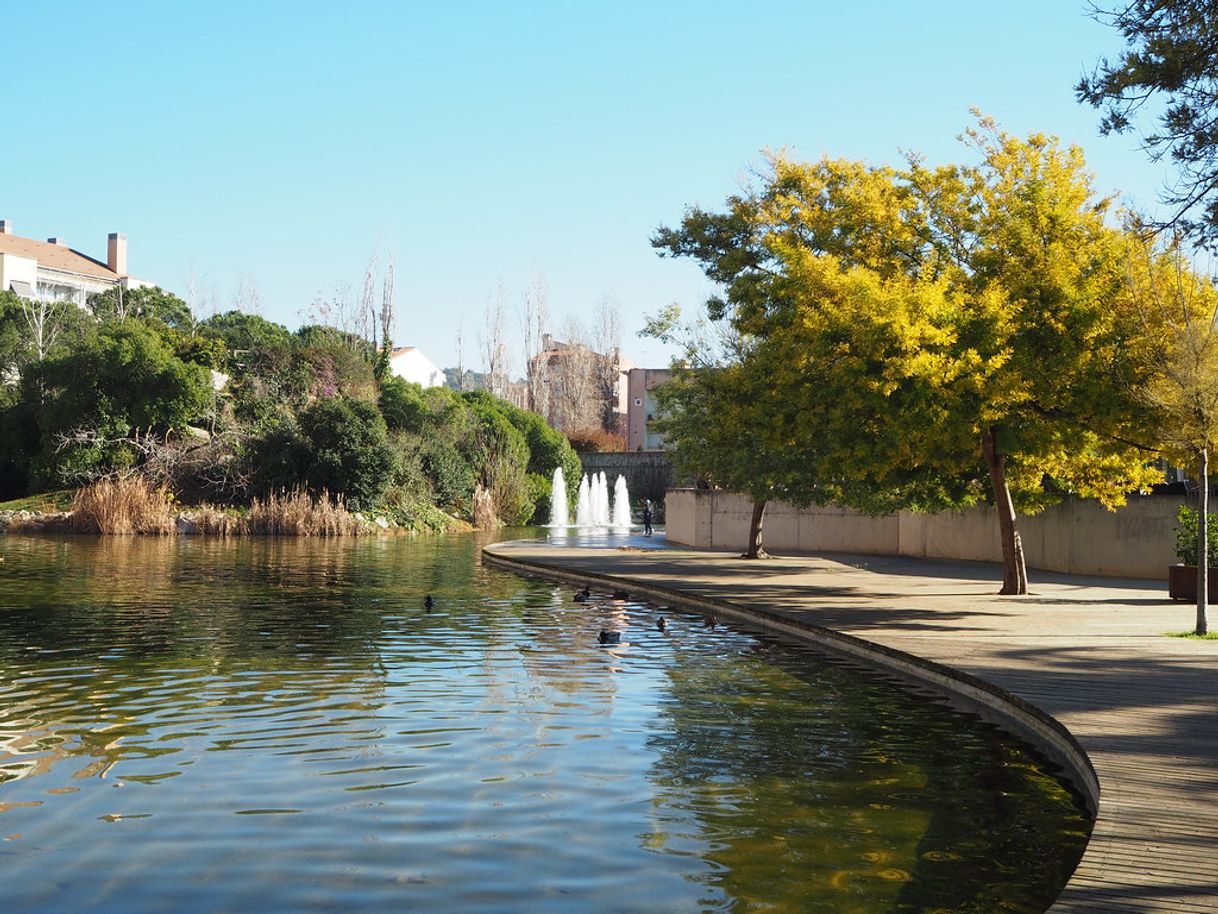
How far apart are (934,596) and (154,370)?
4059 centimetres

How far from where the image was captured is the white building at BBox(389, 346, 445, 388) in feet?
303

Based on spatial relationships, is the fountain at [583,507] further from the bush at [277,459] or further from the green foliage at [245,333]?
the bush at [277,459]

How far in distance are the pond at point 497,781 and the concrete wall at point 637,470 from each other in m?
57.0

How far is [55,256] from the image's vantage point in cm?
10100

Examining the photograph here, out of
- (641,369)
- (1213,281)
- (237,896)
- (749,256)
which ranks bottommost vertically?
(237,896)

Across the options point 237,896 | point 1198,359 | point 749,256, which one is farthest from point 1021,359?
point 237,896

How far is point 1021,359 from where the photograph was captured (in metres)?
19.1

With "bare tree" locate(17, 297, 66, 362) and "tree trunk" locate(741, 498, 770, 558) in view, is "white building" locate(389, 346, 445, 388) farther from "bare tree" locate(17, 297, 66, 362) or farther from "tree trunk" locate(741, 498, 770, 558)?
"tree trunk" locate(741, 498, 770, 558)

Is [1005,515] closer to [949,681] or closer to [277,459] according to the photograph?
[949,681]

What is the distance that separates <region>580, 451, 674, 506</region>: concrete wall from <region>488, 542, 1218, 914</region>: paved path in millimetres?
42765

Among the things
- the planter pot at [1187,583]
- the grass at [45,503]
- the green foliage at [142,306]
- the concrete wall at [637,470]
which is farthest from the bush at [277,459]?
the planter pot at [1187,583]

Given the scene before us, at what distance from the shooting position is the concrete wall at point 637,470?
2990 inches

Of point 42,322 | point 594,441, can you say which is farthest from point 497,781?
point 594,441

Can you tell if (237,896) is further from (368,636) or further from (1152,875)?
(368,636)
